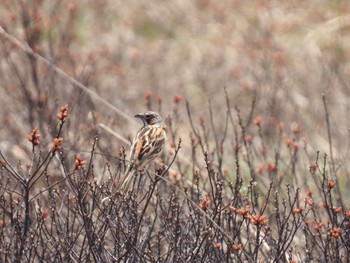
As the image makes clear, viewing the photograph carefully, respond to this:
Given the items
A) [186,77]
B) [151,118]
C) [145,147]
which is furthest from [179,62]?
[145,147]

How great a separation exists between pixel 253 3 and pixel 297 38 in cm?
194

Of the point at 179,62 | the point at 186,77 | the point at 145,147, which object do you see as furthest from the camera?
the point at 179,62

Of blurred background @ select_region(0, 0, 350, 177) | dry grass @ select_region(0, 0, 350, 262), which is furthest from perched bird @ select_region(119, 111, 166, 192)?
blurred background @ select_region(0, 0, 350, 177)

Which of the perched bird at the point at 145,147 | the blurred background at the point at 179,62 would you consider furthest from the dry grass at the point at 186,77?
the perched bird at the point at 145,147

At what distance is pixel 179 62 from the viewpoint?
16.2 metres

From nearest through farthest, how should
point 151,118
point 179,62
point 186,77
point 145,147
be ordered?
point 145,147
point 151,118
point 186,77
point 179,62

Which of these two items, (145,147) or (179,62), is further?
(179,62)

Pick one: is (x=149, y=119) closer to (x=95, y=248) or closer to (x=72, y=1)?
(x=95, y=248)

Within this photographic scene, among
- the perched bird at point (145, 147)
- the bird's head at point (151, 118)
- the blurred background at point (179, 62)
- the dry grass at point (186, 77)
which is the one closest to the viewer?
the perched bird at point (145, 147)

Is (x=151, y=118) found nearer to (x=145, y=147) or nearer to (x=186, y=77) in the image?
(x=145, y=147)

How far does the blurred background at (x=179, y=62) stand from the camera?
1087 centimetres

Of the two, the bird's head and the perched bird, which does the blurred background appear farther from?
the perched bird

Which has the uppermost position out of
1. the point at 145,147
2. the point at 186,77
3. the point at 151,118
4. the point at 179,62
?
the point at 179,62

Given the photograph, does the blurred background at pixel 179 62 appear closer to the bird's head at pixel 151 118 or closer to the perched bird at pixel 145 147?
the bird's head at pixel 151 118
